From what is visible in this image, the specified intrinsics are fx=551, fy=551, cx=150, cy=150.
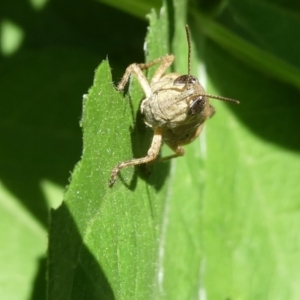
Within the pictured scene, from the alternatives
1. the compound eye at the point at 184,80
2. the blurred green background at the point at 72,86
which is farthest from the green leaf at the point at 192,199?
the compound eye at the point at 184,80

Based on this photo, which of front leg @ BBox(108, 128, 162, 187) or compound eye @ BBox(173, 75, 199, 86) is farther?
Result: compound eye @ BBox(173, 75, 199, 86)

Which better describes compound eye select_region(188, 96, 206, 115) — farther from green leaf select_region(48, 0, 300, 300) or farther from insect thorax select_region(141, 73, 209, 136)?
green leaf select_region(48, 0, 300, 300)

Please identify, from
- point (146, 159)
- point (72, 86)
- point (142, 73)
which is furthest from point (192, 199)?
point (72, 86)

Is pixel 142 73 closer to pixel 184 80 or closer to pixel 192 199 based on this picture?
pixel 184 80

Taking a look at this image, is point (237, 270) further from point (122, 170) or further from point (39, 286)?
point (122, 170)

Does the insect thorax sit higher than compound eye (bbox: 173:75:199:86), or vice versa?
compound eye (bbox: 173:75:199:86)

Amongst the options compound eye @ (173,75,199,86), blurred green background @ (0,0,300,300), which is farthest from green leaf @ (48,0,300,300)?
compound eye @ (173,75,199,86)

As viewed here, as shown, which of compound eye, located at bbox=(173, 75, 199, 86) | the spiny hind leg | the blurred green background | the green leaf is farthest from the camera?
the blurred green background

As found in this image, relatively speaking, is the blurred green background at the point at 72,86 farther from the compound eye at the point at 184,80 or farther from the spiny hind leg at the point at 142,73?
the compound eye at the point at 184,80
